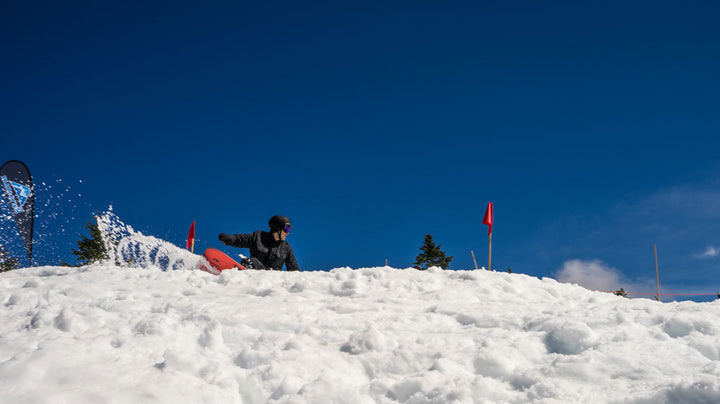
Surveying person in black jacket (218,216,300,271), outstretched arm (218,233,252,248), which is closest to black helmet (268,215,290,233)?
person in black jacket (218,216,300,271)

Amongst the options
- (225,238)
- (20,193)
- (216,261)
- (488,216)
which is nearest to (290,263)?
(225,238)

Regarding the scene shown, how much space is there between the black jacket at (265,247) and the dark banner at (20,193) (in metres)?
6.52

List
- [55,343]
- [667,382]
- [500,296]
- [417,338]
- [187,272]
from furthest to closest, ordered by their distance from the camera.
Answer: [187,272] → [500,296] → [417,338] → [55,343] → [667,382]

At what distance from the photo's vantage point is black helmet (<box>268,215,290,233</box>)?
30.1 ft

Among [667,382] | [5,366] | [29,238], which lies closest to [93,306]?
[5,366]

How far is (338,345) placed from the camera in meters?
3.98

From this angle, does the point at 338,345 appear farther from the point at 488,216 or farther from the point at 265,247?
the point at 488,216

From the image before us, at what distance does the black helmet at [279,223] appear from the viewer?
9180 mm

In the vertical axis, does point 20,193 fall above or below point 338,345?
above

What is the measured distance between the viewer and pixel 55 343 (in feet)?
11.8

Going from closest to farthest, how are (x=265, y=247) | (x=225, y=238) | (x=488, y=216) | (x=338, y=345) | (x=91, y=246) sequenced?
(x=338, y=345)
(x=225, y=238)
(x=265, y=247)
(x=488, y=216)
(x=91, y=246)

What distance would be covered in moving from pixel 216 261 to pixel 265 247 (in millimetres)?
1610

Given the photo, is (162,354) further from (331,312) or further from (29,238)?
(29,238)

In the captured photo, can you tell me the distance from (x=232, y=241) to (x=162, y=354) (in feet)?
18.2
